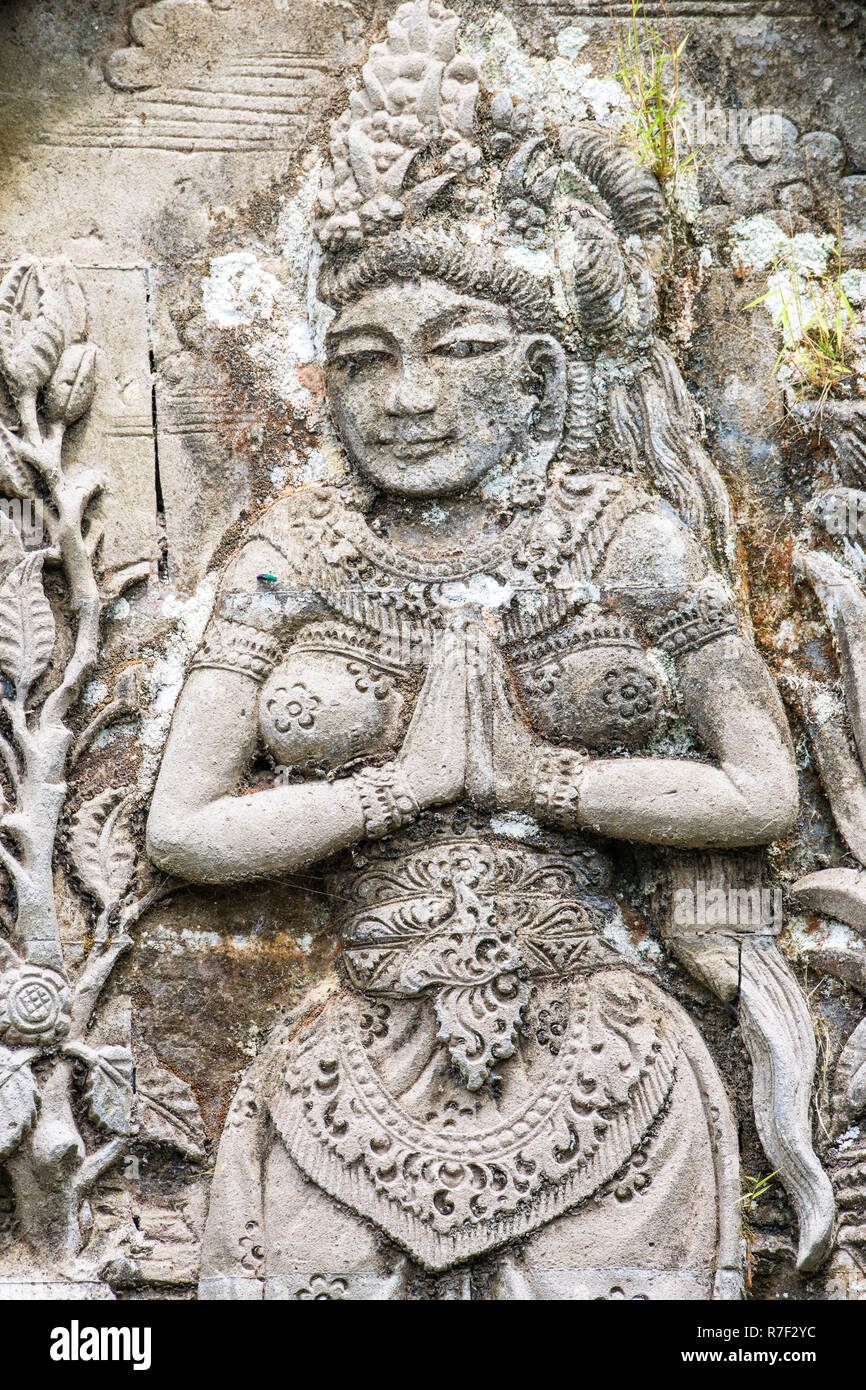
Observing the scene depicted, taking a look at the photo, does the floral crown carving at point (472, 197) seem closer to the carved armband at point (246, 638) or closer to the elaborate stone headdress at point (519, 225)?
the elaborate stone headdress at point (519, 225)

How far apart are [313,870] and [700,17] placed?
2.86 m

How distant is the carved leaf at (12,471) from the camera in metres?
4.95

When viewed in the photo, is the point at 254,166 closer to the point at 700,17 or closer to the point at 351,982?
the point at 700,17

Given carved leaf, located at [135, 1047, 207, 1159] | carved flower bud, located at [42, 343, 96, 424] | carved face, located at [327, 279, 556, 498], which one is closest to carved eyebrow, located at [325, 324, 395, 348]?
carved face, located at [327, 279, 556, 498]

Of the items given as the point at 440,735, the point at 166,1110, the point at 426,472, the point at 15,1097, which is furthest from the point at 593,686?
the point at 15,1097

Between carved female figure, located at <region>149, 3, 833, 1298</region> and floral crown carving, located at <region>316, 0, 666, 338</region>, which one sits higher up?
→ floral crown carving, located at <region>316, 0, 666, 338</region>

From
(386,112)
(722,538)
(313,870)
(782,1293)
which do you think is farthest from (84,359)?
(782,1293)

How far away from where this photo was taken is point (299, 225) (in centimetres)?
519

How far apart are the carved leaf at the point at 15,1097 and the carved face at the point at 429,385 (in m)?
1.89

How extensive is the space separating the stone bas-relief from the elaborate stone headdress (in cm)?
1

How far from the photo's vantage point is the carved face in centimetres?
489

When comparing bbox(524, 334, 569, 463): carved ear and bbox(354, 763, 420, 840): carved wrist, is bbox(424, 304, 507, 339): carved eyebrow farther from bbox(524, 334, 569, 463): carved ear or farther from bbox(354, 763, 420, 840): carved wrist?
bbox(354, 763, 420, 840): carved wrist

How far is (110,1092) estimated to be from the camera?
4.70 m

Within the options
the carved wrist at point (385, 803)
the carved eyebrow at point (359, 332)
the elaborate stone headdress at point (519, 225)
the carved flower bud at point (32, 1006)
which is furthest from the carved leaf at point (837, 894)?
the carved flower bud at point (32, 1006)
